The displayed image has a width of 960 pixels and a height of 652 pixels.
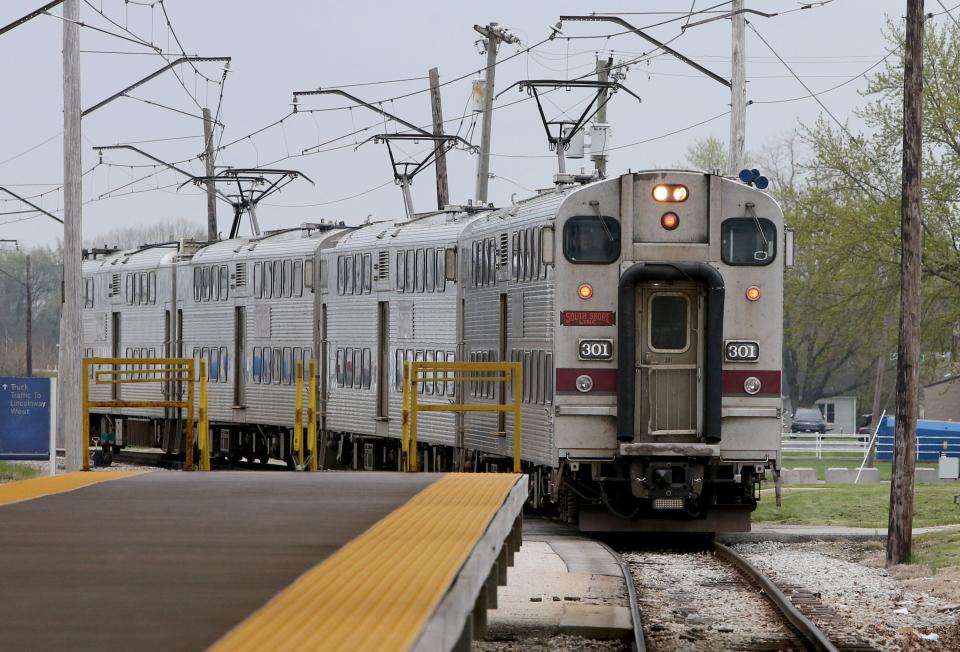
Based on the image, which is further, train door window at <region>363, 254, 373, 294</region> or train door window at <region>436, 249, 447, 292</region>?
train door window at <region>363, 254, 373, 294</region>

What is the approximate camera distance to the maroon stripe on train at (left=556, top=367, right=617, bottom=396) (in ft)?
61.3

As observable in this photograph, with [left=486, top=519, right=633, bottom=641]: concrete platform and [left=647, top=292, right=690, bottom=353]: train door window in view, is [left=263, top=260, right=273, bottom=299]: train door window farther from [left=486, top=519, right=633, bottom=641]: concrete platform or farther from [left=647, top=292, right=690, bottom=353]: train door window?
[left=647, top=292, right=690, bottom=353]: train door window

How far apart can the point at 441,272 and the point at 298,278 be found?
6.66 meters

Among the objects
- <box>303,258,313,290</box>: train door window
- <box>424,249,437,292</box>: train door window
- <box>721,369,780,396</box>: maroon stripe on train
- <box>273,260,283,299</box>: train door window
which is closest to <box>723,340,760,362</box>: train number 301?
<box>721,369,780,396</box>: maroon stripe on train

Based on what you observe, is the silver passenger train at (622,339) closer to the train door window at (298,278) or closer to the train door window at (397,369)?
the train door window at (397,369)

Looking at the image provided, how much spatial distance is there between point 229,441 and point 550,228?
17.7 meters

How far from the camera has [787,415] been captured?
268 ft

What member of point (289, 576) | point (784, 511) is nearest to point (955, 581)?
point (784, 511)

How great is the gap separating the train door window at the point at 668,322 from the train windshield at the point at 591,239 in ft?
2.32

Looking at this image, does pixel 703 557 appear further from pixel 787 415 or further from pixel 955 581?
pixel 787 415

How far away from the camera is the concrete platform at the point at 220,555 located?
6059 millimetres

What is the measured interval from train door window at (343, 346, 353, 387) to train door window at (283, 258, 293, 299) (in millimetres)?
2741

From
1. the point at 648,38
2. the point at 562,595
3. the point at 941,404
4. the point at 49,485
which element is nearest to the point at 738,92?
the point at 648,38

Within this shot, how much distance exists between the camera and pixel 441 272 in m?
25.1
